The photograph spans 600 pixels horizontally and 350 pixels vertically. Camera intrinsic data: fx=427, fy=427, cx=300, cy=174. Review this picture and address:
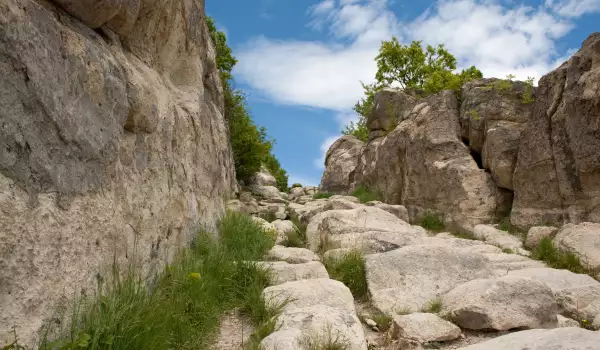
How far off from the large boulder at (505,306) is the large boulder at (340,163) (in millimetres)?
15936

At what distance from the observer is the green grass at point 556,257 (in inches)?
225

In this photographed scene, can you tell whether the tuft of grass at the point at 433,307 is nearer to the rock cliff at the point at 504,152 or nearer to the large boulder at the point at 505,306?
the large boulder at the point at 505,306

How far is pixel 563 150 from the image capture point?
7797 millimetres

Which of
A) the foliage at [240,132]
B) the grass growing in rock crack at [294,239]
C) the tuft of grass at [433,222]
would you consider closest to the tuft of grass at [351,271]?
the grass growing in rock crack at [294,239]

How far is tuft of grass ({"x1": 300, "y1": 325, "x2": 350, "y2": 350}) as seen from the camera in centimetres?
318

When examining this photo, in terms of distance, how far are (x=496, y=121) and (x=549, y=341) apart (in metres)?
8.36

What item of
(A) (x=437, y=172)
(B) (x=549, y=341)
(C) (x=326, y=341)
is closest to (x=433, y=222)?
(A) (x=437, y=172)

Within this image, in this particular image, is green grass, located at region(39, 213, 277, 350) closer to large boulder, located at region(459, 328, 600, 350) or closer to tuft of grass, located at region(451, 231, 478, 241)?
large boulder, located at region(459, 328, 600, 350)

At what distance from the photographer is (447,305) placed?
13.7ft

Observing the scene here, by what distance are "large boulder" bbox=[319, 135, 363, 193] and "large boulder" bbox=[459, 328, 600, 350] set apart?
17221mm

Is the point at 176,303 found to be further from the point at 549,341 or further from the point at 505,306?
the point at 505,306

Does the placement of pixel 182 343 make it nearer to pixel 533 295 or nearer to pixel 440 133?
pixel 533 295

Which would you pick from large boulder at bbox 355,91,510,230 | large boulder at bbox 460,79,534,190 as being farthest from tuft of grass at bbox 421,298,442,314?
large boulder at bbox 460,79,534,190

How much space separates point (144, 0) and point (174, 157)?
164cm
